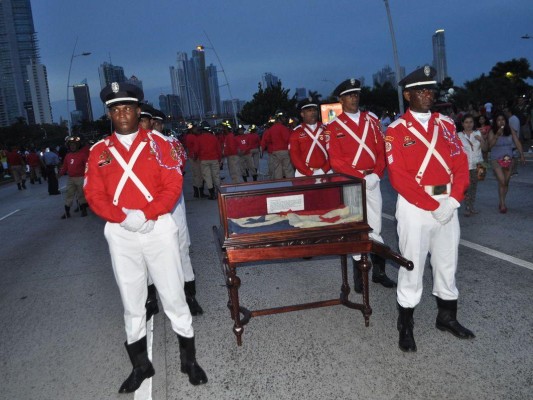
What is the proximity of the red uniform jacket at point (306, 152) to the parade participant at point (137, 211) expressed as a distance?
11.8 feet

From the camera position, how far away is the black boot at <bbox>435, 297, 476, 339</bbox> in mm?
4027

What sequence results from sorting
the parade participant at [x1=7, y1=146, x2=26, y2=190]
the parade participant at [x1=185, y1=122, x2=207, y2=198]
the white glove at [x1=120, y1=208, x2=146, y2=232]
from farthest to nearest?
1. the parade participant at [x1=7, y1=146, x2=26, y2=190]
2. the parade participant at [x1=185, y1=122, x2=207, y2=198]
3. the white glove at [x1=120, y1=208, x2=146, y2=232]

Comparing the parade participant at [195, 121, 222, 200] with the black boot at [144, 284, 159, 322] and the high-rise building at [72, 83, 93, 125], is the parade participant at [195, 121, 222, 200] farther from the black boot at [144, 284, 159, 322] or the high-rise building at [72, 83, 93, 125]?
the high-rise building at [72, 83, 93, 125]

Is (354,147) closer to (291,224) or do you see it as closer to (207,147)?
(291,224)

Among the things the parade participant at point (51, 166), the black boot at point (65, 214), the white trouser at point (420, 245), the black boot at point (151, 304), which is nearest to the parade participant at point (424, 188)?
the white trouser at point (420, 245)

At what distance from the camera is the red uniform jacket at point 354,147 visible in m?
5.33

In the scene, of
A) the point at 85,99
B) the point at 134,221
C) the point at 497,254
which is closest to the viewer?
the point at 134,221

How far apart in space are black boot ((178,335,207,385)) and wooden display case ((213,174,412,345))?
22.6 inches

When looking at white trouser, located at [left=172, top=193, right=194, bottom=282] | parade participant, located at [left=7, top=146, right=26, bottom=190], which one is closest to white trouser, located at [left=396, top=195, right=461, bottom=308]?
white trouser, located at [left=172, top=193, right=194, bottom=282]

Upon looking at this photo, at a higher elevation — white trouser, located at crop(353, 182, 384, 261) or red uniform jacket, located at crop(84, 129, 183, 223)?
red uniform jacket, located at crop(84, 129, 183, 223)

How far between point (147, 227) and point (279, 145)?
9707 millimetres

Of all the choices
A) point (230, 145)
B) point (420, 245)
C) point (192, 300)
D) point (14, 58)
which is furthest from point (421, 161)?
point (14, 58)

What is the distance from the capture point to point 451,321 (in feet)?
13.4

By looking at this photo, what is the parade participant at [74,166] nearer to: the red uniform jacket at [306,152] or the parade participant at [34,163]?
the red uniform jacket at [306,152]
